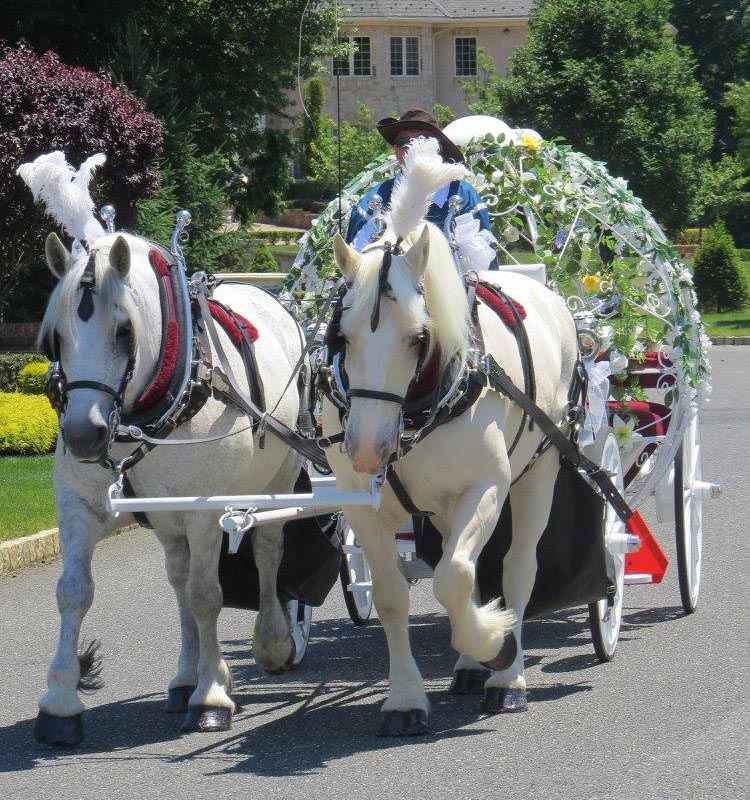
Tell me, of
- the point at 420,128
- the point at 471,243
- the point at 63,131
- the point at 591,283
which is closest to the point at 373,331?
the point at 471,243

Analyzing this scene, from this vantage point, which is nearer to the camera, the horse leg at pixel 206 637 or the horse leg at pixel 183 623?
the horse leg at pixel 206 637

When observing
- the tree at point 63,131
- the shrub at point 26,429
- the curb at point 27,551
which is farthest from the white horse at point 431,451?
the tree at point 63,131

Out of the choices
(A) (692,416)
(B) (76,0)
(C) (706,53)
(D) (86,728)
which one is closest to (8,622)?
(D) (86,728)

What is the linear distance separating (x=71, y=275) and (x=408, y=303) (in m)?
Answer: 1.23

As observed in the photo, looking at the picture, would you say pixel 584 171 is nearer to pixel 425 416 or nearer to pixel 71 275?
pixel 425 416

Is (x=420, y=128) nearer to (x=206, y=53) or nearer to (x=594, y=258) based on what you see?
(x=594, y=258)

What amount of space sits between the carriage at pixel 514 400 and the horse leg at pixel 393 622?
2 cm

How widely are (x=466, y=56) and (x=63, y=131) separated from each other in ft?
161

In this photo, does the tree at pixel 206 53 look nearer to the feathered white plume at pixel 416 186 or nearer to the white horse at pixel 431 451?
the white horse at pixel 431 451

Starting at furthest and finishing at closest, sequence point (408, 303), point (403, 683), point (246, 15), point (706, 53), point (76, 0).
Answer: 1. point (706, 53)
2. point (246, 15)
3. point (76, 0)
4. point (403, 683)
5. point (408, 303)

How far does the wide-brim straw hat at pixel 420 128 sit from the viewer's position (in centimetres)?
Answer: 670

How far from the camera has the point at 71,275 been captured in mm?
5086

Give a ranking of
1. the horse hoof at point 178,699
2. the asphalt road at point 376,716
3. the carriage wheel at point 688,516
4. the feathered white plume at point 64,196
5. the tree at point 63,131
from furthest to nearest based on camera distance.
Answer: the tree at point 63,131 → the carriage wheel at point 688,516 → the horse hoof at point 178,699 → the feathered white plume at point 64,196 → the asphalt road at point 376,716

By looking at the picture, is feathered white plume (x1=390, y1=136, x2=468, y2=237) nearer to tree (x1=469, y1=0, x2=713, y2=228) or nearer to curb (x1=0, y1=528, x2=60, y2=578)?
curb (x1=0, y1=528, x2=60, y2=578)
